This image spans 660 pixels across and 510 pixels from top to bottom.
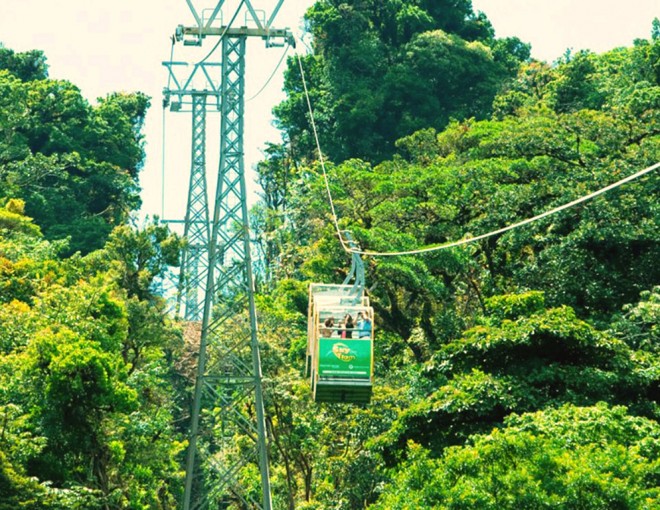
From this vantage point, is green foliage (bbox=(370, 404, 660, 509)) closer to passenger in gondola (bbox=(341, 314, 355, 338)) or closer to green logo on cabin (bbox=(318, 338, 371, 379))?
green logo on cabin (bbox=(318, 338, 371, 379))

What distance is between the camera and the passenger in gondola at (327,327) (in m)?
29.4

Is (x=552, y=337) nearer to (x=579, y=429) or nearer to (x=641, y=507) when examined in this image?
(x=579, y=429)

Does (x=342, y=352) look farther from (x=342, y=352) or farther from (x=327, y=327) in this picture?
(x=327, y=327)

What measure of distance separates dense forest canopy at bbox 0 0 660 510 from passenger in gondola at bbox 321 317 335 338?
282 cm

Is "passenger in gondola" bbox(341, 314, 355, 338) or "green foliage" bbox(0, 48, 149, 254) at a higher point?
"green foliage" bbox(0, 48, 149, 254)

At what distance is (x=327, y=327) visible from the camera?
96.4ft

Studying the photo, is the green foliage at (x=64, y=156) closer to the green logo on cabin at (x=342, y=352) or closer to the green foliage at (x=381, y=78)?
the green foliage at (x=381, y=78)

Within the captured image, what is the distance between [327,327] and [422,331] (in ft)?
42.8

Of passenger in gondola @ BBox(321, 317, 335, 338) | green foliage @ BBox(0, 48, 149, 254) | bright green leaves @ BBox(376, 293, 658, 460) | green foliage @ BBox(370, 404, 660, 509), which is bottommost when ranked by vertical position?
green foliage @ BBox(370, 404, 660, 509)

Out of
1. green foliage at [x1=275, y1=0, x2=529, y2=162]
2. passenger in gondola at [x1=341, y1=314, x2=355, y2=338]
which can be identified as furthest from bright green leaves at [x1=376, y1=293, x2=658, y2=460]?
green foliage at [x1=275, y1=0, x2=529, y2=162]

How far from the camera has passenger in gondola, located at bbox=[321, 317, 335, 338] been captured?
29.4 meters

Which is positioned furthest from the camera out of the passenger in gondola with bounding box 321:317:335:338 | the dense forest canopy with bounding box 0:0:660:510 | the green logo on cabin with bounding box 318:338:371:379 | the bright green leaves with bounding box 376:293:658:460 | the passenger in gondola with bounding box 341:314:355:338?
the bright green leaves with bounding box 376:293:658:460

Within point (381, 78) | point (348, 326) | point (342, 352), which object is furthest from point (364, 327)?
Answer: point (381, 78)

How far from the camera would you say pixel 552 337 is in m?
32.8
